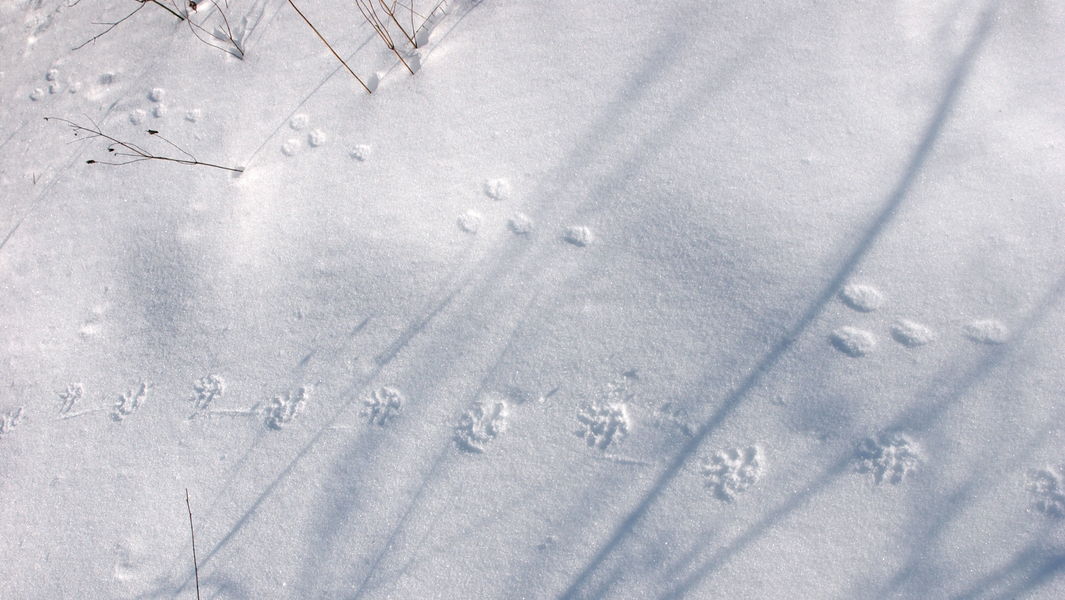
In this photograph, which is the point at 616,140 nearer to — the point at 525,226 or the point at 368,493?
the point at 525,226

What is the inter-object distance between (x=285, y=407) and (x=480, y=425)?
51 centimetres

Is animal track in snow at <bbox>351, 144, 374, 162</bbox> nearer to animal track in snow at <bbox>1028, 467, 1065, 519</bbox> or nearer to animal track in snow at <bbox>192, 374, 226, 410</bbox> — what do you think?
animal track in snow at <bbox>192, 374, 226, 410</bbox>

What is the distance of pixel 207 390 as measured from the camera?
1.25 meters

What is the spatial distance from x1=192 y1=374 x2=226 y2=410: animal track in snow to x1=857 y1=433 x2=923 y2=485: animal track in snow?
155 cm

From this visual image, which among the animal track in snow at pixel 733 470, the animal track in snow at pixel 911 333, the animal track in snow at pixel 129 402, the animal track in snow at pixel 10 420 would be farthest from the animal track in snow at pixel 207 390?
the animal track in snow at pixel 911 333

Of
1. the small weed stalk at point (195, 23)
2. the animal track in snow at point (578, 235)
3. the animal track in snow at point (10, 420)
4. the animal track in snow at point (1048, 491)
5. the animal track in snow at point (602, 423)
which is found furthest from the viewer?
the small weed stalk at point (195, 23)

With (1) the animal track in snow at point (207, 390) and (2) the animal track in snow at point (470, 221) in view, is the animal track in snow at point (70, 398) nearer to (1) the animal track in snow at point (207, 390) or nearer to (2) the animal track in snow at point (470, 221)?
(1) the animal track in snow at point (207, 390)

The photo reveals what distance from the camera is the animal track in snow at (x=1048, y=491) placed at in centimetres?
101

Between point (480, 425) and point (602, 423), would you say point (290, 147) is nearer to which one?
point (480, 425)

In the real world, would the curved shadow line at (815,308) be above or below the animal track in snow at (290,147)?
above

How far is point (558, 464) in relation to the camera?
1119 millimetres

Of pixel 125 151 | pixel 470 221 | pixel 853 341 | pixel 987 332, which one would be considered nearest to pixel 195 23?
pixel 125 151

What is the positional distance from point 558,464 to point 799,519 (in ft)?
1.75

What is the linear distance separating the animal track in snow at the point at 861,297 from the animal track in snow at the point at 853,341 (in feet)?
0.19
